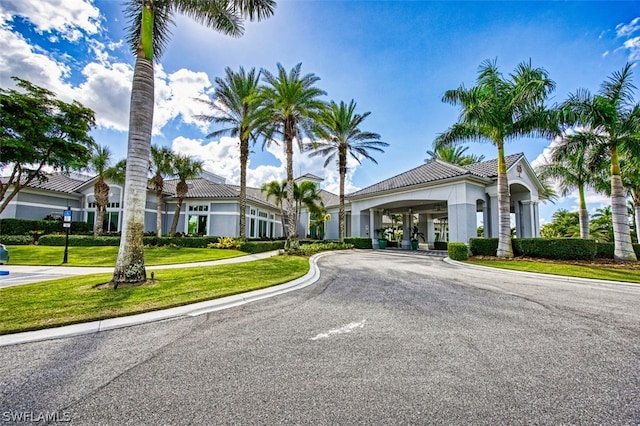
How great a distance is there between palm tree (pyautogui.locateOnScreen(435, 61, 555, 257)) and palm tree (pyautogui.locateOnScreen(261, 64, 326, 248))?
26.8ft

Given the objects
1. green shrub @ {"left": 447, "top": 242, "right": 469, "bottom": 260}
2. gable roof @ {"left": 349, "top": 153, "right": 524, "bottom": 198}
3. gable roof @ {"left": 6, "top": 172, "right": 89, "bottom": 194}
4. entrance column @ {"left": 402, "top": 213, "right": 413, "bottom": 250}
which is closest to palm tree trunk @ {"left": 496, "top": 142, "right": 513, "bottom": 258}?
green shrub @ {"left": 447, "top": 242, "right": 469, "bottom": 260}

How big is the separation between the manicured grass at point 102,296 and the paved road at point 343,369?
926 mm

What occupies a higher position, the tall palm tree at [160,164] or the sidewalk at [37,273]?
the tall palm tree at [160,164]

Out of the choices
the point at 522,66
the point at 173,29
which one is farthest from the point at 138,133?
the point at 522,66

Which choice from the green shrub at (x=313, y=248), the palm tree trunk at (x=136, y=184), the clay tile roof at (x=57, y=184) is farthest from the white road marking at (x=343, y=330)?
the clay tile roof at (x=57, y=184)

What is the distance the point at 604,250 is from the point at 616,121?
6.60 meters

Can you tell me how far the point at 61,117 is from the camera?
17.9m

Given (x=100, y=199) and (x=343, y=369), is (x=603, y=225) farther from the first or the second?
(x=100, y=199)

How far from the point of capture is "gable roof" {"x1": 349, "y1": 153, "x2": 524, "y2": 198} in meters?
18.8

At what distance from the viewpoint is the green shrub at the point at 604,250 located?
1415cm

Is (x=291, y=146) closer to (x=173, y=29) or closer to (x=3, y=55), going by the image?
(x=173, y=29)

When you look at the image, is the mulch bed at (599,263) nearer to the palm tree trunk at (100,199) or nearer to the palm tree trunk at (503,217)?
the palm tree trunk at (503,217)

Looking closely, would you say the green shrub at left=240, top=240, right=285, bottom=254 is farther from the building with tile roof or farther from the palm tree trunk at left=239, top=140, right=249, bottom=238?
the building with tile roof

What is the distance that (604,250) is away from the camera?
1427 cm
